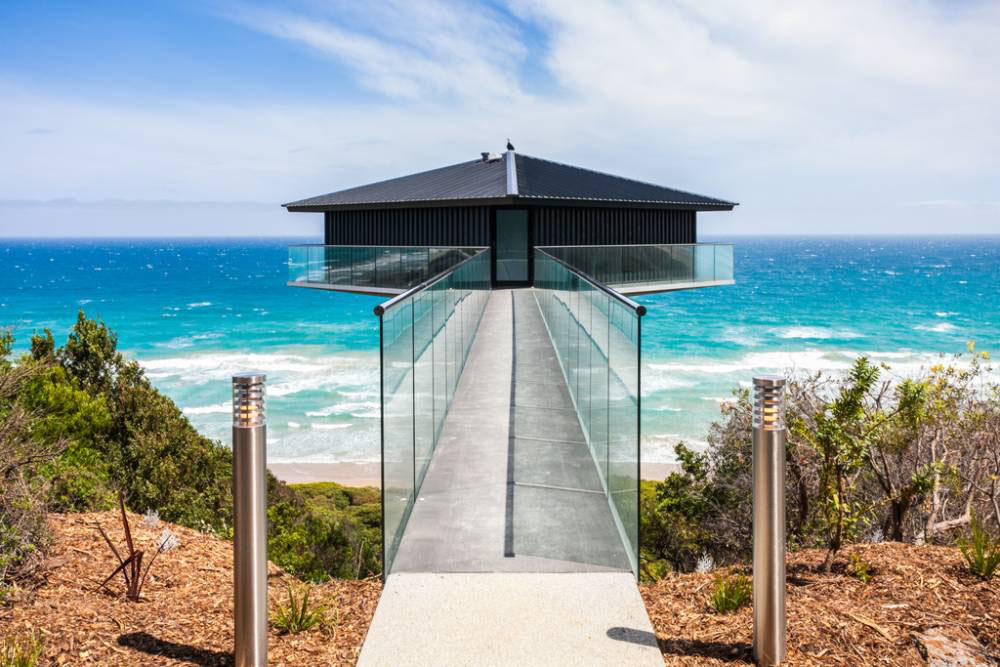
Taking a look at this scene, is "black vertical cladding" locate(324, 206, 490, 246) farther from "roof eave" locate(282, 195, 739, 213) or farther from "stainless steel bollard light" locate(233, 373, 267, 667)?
"stainless steel bollard light" locate(233, 373, 267, 667)

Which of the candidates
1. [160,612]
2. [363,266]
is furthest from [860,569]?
[363,266]

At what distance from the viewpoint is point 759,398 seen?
4320mm

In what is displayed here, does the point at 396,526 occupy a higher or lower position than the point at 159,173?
lower

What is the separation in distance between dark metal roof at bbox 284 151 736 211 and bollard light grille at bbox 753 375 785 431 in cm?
2355

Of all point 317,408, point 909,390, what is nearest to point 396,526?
point 909,390

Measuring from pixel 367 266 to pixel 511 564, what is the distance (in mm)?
24499

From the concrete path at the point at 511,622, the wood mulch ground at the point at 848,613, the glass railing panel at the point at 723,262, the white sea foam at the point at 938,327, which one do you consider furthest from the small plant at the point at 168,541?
the white sea foam at the point at 938,327

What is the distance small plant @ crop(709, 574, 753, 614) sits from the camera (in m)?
4.93

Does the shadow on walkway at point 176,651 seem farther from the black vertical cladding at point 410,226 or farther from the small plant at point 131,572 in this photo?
the black vertical cladding at point 410,226

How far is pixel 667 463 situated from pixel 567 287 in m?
19.6

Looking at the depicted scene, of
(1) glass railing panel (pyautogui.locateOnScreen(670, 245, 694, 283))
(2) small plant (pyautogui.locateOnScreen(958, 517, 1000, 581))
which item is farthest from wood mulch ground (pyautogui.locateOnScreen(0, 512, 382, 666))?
(1) glass railing panel (pyautogui.locateOnScreen(670, 245, 694, 283))

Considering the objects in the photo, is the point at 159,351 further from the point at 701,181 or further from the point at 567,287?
the point at 701,181

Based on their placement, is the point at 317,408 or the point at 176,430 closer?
the point at 176,430

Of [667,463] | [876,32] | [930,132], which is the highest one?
[930,132]
